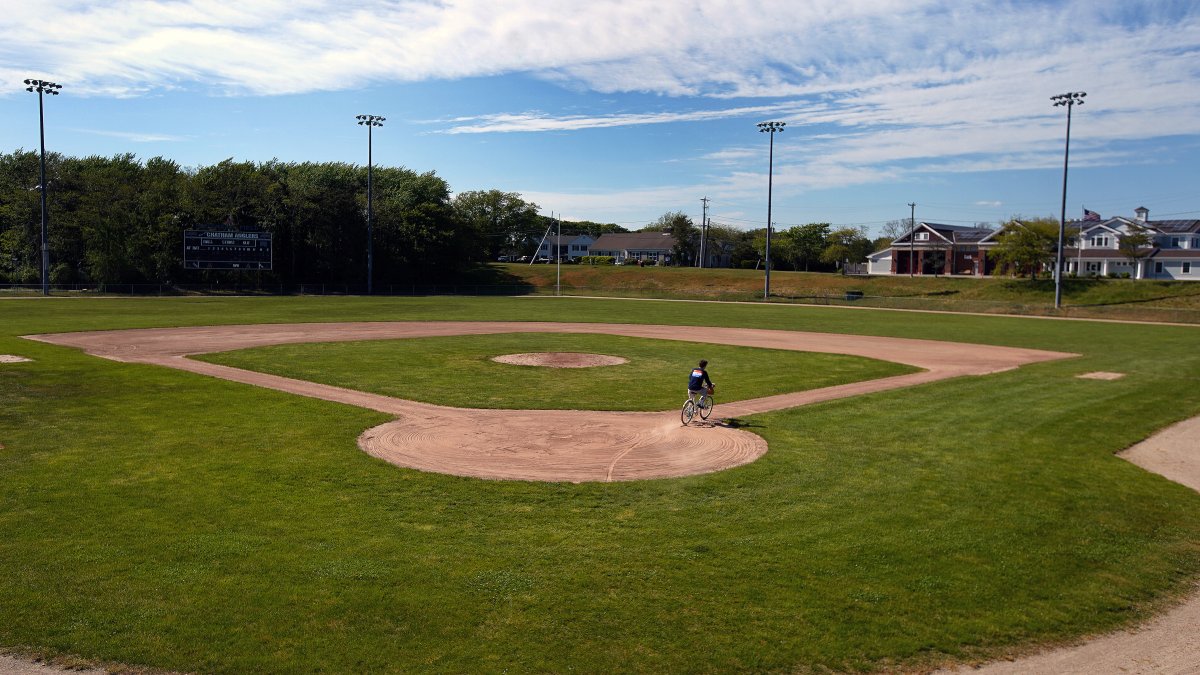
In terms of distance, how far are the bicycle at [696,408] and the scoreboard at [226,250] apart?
229 feet

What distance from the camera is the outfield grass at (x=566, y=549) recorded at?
8180mm

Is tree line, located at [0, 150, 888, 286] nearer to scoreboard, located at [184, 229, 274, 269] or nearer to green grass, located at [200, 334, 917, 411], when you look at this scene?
scoreboard, located at [184, 229, 274, 269]

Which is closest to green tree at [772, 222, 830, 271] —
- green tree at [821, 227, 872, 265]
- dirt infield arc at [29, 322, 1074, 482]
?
green tree at [821, 227, 872, 265]

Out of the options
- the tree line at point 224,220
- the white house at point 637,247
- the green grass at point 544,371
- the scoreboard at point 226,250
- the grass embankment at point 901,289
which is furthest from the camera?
the white house at point 637,247

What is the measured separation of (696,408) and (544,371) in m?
9.12

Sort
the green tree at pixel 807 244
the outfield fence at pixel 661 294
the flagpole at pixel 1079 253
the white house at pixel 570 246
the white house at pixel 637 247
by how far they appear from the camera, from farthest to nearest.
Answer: the white house at pixel 570 246 < the white house at pixel 637 247 < the green tree at pixel 807 244 < the flagpole at pixel 1079 253 < the outfield fence at pixel 661 294

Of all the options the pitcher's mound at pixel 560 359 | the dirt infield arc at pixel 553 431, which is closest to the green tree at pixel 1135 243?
the dirt infield arc at pixel 553 431

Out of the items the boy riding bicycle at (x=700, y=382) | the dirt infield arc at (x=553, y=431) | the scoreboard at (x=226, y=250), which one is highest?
the scoreboard at (x=226, y=250)

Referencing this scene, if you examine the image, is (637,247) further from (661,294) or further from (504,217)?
(661,294)

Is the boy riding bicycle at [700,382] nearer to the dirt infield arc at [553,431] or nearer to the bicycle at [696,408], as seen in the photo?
the bicycle at [696,408]

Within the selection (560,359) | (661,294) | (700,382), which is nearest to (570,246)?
(661,294)

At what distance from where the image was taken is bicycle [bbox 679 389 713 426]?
732 inches

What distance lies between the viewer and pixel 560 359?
3036 cm

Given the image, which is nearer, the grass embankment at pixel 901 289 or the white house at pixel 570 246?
the grass embankment at pixel 901 289
